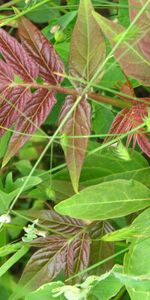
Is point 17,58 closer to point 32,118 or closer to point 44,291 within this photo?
point 32,118

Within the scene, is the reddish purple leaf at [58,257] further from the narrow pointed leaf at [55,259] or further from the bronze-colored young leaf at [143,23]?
the bronze-colored young leaf at [143,23]

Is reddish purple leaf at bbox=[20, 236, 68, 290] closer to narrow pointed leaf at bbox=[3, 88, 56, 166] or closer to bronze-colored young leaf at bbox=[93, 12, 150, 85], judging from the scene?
narrow pointed leaf at bbox=[3, 88, 56, 166]

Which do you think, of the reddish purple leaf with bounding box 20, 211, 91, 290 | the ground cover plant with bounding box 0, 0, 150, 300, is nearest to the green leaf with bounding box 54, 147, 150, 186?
the ground cover plant with bounding box 0, 0, 150, 300

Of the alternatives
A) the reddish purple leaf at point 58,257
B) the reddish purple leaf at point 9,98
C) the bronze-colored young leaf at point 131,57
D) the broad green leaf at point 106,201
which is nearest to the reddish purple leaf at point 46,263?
the reddish purple leaf at point 58,257

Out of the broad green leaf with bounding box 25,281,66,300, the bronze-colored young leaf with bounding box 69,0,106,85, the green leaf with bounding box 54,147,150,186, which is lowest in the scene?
the broad green leaf with bounding box 25,281,66,300

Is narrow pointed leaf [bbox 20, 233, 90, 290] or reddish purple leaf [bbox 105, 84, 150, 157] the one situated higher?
reddish purple leaf [bbox 105, 84, 150, 157]

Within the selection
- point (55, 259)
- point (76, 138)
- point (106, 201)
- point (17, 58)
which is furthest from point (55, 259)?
point (17, 58)
